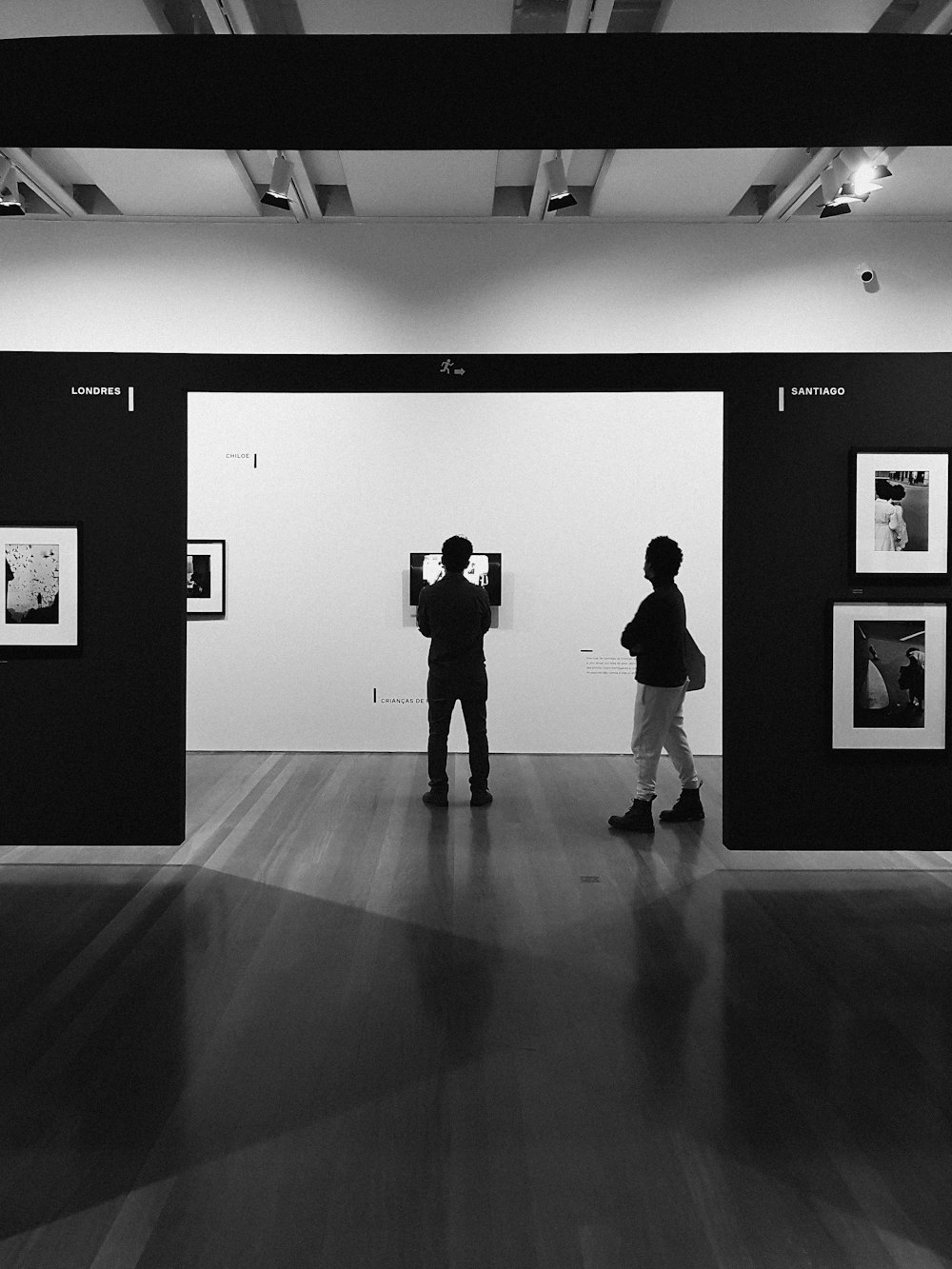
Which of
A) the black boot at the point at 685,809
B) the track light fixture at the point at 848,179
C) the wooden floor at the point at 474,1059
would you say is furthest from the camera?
the black boot at the point at 685,809

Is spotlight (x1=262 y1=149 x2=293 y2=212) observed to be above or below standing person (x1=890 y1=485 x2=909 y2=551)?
above

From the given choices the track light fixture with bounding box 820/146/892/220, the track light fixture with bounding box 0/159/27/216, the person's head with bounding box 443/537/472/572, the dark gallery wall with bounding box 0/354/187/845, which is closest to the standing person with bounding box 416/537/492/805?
the person's head with bounding box 443/537/472/572

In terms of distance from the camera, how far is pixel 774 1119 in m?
3.16

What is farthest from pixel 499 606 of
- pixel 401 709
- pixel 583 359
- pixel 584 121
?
pixel 584 121

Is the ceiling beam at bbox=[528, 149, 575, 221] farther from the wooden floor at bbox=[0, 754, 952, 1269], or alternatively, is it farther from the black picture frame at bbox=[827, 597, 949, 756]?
the wooden floor at bbox=[0, 754, 952, 1269]

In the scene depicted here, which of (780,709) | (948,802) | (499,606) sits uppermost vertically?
(499,606)

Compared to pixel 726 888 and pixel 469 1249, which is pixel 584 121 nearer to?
pixel 469 1249

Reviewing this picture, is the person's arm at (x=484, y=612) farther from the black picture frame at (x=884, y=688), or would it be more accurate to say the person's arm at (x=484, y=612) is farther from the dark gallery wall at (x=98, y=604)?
the black picture frame at (x=884, y=688)

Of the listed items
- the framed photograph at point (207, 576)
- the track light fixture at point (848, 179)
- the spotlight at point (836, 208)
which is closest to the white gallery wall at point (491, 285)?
the track light fixture at point (848, 179)

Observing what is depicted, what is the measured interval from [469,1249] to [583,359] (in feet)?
17.0

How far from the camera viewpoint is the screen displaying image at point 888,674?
237 inches

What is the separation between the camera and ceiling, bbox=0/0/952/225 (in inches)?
227

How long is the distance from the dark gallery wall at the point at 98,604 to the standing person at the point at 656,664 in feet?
10.3

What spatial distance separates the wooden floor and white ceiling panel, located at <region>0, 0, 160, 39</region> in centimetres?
504
